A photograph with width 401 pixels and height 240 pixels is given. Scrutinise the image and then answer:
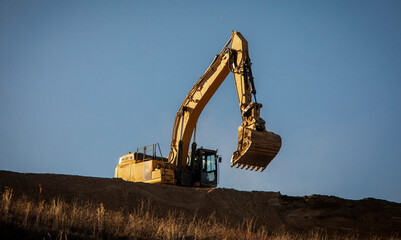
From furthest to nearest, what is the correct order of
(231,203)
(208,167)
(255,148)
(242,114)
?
(208,167)
(231,203)
(242,114)
(255,148)

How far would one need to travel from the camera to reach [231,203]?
12492mm

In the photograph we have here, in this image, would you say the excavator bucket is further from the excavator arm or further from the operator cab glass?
the operator cab glass

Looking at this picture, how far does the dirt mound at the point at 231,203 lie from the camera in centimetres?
1112

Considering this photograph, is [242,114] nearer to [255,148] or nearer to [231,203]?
[255,148]

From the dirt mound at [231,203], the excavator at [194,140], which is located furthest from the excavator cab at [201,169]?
the dirt mound at [231,203]

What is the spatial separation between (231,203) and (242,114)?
124 inches

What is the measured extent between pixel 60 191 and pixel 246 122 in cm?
565

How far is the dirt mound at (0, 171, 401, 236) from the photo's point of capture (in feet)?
36.5

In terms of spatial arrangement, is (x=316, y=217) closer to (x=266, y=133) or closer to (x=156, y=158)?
(x=266, y=133)

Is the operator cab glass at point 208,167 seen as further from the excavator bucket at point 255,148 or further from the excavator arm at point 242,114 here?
the excavator bucket at point 255,148

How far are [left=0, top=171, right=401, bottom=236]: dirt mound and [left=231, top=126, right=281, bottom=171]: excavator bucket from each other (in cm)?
185

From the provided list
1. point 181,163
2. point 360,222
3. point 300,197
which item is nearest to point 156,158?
point 181,163

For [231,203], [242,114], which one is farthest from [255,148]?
[231,203]

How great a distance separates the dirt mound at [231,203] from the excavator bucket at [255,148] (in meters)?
1.85
